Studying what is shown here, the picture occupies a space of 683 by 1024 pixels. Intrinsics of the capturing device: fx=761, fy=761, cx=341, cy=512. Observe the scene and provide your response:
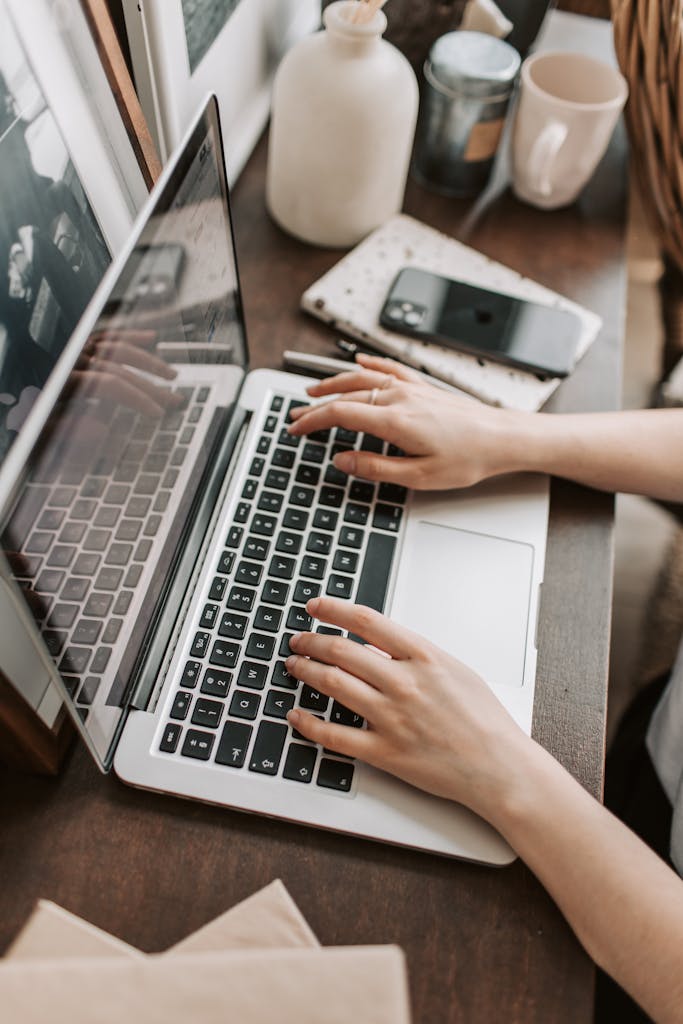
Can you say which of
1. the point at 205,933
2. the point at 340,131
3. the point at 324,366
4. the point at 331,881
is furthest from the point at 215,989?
the point at 340,131

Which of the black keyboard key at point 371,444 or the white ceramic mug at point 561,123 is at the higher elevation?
the white ceramic mug at point 561,123

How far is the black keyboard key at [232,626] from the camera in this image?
53 centimetres

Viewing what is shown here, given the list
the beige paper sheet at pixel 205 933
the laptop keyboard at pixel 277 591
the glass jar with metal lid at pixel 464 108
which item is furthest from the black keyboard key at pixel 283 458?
the glass jar with metal lid at pixel 464 108

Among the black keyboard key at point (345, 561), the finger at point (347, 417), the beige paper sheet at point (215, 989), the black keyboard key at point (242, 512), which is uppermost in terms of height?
the beige paper sheet at point (215, 989)

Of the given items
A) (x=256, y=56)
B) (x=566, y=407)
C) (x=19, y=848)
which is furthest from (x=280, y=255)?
(x=19, y=848)

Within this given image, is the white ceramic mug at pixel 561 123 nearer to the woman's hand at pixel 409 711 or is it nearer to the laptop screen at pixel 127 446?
the laptop screen at pixel 127 446

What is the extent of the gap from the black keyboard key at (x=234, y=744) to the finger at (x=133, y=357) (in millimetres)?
230

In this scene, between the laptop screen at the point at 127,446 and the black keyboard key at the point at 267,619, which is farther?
the black keyboard key at the point at 267,619

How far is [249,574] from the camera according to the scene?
0.56 metres

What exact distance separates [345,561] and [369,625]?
8 centimetres

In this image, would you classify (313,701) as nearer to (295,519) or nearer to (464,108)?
(295,519)

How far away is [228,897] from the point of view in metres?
0.45

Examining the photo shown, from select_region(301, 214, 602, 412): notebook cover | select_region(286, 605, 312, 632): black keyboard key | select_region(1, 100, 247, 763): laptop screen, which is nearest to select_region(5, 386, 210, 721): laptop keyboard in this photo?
select_region(1, 100, 247, 763): laptop screen

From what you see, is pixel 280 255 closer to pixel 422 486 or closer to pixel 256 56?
pixel 256 56
